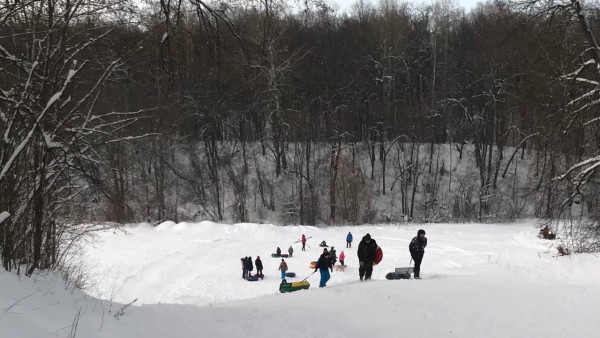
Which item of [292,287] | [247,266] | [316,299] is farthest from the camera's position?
[247,266]

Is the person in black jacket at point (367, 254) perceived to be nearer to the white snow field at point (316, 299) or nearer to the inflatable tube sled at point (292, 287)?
the white snow field at point (316, 299)

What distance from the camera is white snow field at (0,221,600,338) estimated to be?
209 inches

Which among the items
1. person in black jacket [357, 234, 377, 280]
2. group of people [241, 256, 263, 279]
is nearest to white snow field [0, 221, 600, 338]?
group of people [241, 256, 263, 279]

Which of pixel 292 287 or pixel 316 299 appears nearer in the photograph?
pixel 316 299

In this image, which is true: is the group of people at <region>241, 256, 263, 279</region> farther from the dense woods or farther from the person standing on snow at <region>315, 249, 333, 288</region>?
the dense woods

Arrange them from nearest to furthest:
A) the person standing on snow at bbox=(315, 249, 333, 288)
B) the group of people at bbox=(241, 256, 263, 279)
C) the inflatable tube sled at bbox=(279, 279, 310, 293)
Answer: the person standing on snow at bbox=(315, 249, 333, 288), the inflatable tube sled at bbox=(279, 279, 310, 293), the group of people at bbox=(241, 256, 263, 279)

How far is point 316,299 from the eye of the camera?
8.71 metres

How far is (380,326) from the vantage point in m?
7.20

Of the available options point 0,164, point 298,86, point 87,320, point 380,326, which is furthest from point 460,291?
point 298,86

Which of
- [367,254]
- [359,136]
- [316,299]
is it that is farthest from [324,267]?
[359,136]

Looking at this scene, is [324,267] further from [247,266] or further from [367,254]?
[247,266]

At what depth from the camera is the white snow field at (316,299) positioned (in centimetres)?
531

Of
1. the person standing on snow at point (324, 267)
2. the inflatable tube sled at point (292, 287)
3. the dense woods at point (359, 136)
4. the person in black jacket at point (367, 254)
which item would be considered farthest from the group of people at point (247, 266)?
the dense woods at point (359, 136)

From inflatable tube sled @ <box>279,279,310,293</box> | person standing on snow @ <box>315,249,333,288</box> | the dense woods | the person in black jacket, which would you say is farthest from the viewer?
the dense woods
